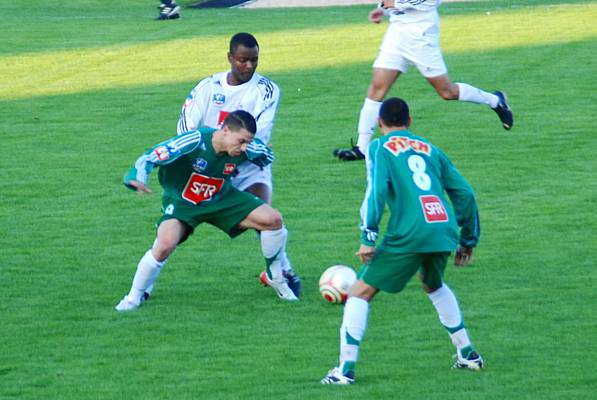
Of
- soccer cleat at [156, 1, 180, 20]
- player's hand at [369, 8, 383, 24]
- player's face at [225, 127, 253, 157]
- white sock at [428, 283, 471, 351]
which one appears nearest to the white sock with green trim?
white sock at [428, 283, 471, 351]

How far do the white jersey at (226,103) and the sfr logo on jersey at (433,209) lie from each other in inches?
94.1

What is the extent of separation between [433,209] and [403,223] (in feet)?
0.60

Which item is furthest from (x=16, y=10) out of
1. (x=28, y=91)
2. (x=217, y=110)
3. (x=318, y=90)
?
(x=217, y=110)

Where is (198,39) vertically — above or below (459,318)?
below

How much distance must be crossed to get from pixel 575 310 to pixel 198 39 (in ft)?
49.7


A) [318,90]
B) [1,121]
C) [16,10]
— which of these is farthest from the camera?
[16,10]

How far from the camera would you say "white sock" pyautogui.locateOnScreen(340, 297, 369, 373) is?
728 centimetres

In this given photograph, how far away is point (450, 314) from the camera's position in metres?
7.48

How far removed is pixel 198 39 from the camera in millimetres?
23188

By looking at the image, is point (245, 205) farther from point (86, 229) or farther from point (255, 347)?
point (86, 229)

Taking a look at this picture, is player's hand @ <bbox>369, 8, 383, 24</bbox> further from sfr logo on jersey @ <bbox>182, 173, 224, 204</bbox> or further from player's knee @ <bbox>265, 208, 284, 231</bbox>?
sfr logo on jersey @ <bbox>182, 173, 224, 204</bbox>

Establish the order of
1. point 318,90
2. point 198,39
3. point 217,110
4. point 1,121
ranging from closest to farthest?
point 217,110, point 1,121, point 318,90, point 198,39

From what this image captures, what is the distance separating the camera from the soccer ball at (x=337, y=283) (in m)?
9.14

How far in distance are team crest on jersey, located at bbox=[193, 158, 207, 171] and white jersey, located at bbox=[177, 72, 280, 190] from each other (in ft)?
1.57
